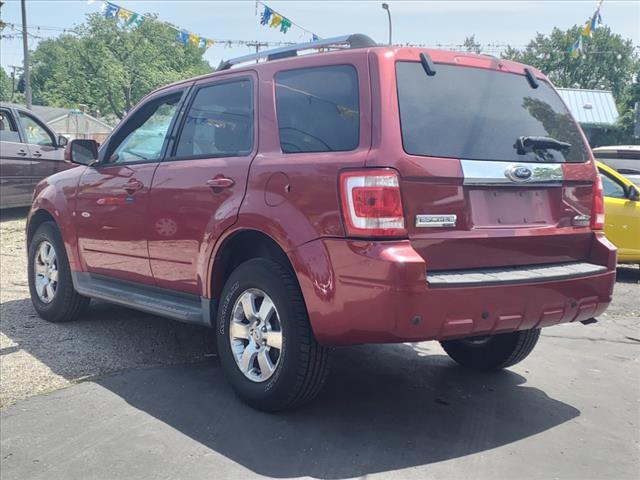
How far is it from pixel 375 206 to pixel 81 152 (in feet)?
10.4

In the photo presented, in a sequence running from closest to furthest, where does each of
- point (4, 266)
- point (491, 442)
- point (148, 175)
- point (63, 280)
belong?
point (491, 442)
point (148, 175)
point (63, 280)
point (4, 266)

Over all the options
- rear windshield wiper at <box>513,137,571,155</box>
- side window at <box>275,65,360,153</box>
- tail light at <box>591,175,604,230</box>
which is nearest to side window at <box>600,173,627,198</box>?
tail light at <box>591,175,604,230</box>

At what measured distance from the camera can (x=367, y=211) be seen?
11.0 ft

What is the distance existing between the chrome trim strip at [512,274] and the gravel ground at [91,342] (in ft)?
6.05

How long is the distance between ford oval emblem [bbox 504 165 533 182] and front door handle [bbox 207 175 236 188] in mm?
1532

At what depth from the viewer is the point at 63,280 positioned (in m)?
5.82

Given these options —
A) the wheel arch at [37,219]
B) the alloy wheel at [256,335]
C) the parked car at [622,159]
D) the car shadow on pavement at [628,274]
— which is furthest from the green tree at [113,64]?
the alloy wheel at [256,335]

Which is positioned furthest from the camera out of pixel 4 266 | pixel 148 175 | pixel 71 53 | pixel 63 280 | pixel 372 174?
pixel 71 53

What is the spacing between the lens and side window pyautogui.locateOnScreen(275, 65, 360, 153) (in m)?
3.62

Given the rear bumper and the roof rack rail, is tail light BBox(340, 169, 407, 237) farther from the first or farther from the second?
the roof rack rail

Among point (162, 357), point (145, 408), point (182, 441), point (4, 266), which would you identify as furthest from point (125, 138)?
point (4, 266)

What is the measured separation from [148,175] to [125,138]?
719 millimetres

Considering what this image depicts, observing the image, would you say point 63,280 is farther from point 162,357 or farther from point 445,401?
point 445,401

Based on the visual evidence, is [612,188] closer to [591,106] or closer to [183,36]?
[183,36]
